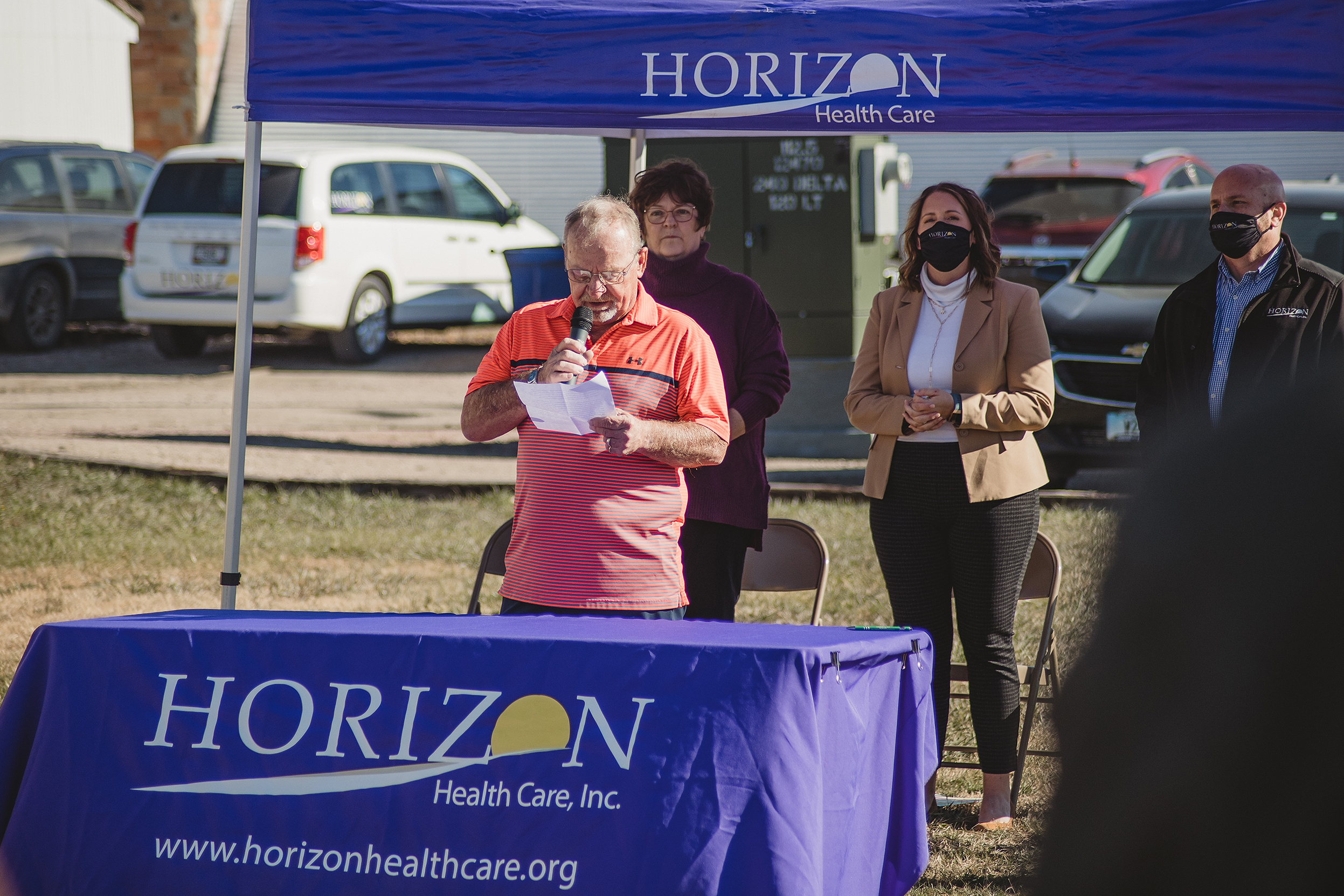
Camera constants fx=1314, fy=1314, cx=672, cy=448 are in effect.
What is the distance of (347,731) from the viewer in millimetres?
2852

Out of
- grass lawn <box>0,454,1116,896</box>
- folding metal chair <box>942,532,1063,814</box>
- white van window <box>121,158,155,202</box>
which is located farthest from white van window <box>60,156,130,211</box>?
folding metal chair <box>942,532,1063,814</box>

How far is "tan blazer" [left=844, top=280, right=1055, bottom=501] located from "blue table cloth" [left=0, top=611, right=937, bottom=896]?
1050mm

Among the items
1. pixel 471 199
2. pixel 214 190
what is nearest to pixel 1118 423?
pixel 471 199

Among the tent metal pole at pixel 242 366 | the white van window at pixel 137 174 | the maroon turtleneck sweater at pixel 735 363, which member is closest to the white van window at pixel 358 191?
the white van window at pixel 137 174

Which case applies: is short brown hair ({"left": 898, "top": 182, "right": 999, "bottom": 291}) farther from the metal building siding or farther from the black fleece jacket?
the metal building siding

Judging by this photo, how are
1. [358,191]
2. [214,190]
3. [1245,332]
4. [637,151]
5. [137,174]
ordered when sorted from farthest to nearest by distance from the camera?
[137,174] < [358,191] < [214,190] < [637,151] < [1245,332]

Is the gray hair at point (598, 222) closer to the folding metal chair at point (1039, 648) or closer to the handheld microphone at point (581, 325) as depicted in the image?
the handheld microphone at point (581, 325)

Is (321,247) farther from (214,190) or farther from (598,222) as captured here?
(598,222)

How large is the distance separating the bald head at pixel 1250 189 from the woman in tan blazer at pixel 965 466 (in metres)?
0.64

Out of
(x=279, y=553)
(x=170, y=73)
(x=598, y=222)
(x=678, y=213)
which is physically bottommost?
(x=279, y=553)

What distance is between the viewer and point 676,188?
13.7 feet

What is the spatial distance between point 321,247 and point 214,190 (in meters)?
1.21

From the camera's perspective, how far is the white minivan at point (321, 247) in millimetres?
11570

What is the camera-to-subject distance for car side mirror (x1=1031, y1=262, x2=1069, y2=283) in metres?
7.71
